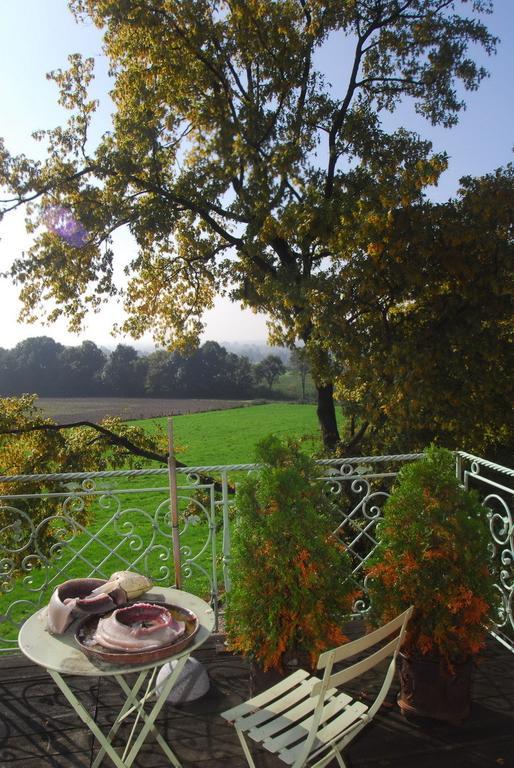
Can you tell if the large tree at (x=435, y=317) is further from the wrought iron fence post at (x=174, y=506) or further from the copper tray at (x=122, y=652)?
the copper tray at (x=122, y=652)

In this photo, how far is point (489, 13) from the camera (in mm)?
10477

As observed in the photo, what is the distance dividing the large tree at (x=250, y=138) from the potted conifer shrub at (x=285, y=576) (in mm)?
6960

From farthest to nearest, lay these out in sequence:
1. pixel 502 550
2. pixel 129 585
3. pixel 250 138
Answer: pixel 250 138 → pixel 502 550 → pixel 129 585

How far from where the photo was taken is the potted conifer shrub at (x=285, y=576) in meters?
2.64

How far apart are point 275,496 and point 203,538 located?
18.3 m

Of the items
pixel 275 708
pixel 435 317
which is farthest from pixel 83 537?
pixel 275 708

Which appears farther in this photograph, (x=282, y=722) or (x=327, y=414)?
(x=327, y=414)

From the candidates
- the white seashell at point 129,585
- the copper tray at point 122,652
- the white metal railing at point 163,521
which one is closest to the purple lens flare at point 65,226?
the white metal railing at point 163,521

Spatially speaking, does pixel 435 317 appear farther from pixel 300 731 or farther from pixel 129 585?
pixel 300 731

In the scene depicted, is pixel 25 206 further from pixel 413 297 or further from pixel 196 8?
pixel 413 297

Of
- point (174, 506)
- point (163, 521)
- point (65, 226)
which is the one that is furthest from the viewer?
point (163, 521)

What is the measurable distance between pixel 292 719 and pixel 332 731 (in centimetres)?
15

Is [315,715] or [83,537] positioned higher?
[315,715]

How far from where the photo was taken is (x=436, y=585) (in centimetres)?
277
